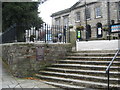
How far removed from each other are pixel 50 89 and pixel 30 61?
2.47 m

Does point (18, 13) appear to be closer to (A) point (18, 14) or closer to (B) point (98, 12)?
(A) point (18, 14)

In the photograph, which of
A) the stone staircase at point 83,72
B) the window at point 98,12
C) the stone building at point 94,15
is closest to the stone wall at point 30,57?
the stone staircase at point 83,72

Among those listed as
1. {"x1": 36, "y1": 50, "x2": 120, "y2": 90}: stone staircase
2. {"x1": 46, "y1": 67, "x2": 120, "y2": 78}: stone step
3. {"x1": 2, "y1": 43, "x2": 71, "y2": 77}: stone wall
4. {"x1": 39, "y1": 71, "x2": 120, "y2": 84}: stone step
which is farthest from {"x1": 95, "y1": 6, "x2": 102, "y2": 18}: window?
{"x1": 39, "y1": 71, "x2": 120, "y2": 84}: stone step

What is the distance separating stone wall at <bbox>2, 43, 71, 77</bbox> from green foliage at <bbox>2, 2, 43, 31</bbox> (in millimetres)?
7530

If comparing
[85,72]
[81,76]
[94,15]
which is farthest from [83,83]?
[94,15]

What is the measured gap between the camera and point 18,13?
15.9m

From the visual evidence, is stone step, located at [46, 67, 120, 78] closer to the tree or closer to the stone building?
the tree

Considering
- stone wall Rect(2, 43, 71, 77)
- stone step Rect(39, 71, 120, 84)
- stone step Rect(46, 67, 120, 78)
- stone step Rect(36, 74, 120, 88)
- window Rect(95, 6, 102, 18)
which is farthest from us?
window Rect(95, 6, 102, 18)

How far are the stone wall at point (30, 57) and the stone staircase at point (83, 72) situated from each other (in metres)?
0.36

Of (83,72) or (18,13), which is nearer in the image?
(83,72)

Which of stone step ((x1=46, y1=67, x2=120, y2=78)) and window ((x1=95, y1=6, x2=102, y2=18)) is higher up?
window ((x1=95, y1=6, x2=102, y2=18))

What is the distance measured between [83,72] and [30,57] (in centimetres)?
272

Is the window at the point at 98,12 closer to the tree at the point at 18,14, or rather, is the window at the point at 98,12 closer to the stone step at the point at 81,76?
the tree at the point at 18,14

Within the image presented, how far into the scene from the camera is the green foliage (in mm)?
15477
